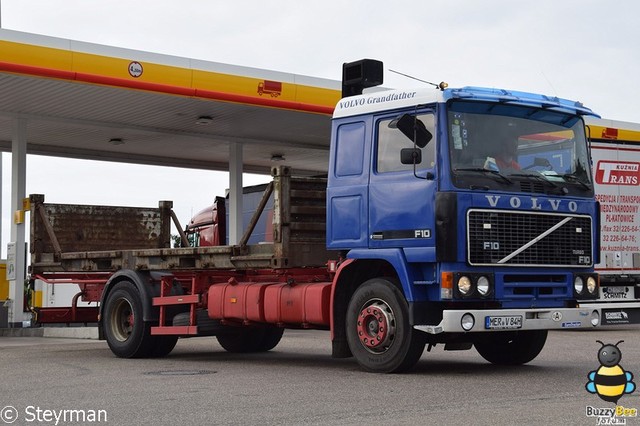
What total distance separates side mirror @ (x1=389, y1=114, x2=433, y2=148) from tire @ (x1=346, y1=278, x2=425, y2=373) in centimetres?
157

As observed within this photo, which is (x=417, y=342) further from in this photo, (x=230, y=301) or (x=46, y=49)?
(x=46, y=49)

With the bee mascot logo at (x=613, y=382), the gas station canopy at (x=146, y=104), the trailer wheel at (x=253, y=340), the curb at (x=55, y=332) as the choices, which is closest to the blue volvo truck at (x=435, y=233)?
the bee mascot logo at (x=613, y=382)

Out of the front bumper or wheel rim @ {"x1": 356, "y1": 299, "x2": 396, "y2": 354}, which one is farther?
wheel rim @ {"x1": 356, "y1": 299, "x2": 396, "y2": 354}

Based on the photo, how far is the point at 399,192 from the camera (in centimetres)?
1163

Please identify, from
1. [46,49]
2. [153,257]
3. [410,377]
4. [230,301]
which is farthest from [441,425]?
[46,49]

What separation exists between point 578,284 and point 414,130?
2.60 metres

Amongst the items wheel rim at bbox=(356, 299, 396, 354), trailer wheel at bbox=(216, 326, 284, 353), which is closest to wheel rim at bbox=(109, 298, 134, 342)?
trailer wheel at bbox=(216, 326, 284, 353)

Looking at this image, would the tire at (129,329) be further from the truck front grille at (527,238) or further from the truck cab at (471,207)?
the truck front grille at (527,238)

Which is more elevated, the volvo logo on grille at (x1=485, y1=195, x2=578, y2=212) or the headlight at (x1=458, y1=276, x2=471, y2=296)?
the volvo logo on grille at (x1=485, y1=195, x2=578, y2=212)

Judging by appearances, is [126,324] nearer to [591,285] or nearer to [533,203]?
[533,203]

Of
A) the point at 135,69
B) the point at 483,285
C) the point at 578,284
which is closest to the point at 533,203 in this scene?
the point at 483,285

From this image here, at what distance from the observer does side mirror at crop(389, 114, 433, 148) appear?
1141 centimetres

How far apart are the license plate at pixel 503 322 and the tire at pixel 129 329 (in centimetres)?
553

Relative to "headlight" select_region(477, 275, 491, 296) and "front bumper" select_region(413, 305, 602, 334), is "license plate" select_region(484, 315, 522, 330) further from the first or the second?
"headlight" select_region(477, 275, 491, 296)
